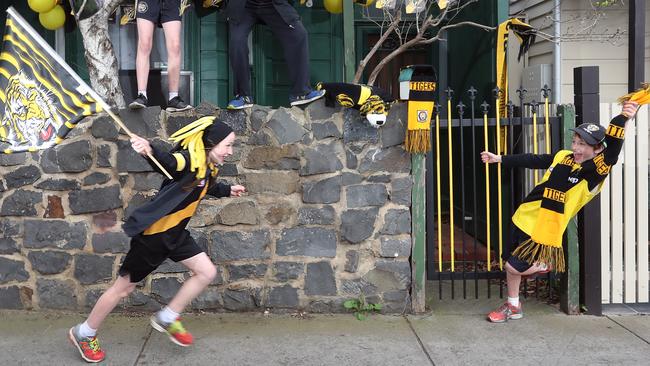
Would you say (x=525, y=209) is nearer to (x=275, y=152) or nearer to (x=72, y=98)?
(x=275, y=152)

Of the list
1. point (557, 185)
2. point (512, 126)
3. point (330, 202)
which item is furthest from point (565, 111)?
point (330, 202)

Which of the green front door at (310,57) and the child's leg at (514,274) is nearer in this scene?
the child's leg at (514,274)

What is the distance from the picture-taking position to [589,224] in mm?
5395

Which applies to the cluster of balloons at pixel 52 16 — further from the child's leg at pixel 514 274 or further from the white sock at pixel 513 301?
the white sock at pixel 513 301

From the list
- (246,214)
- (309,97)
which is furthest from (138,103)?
(309,97)

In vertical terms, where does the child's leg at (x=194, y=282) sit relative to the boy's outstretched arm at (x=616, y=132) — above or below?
below

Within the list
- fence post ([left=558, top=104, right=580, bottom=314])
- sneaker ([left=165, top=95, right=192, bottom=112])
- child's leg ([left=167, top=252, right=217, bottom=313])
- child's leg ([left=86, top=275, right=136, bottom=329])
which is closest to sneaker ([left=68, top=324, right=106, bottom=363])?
child's leg ([left=86, top=275, right=136, bottom=329])

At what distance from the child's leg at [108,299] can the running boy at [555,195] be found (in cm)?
266

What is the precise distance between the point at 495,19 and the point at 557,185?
119 inches

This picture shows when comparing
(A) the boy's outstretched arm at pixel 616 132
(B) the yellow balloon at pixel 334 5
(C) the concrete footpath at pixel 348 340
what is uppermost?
(B) the yellow balloon at pixel 334 5

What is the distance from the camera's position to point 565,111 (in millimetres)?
5445

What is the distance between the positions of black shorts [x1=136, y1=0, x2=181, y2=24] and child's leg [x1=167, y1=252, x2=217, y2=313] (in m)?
2.25

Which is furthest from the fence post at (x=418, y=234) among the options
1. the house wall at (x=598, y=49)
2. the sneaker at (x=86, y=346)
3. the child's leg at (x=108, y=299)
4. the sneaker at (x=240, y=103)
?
the house wall at (x=598, y=49)

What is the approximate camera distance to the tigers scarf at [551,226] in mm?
5000
